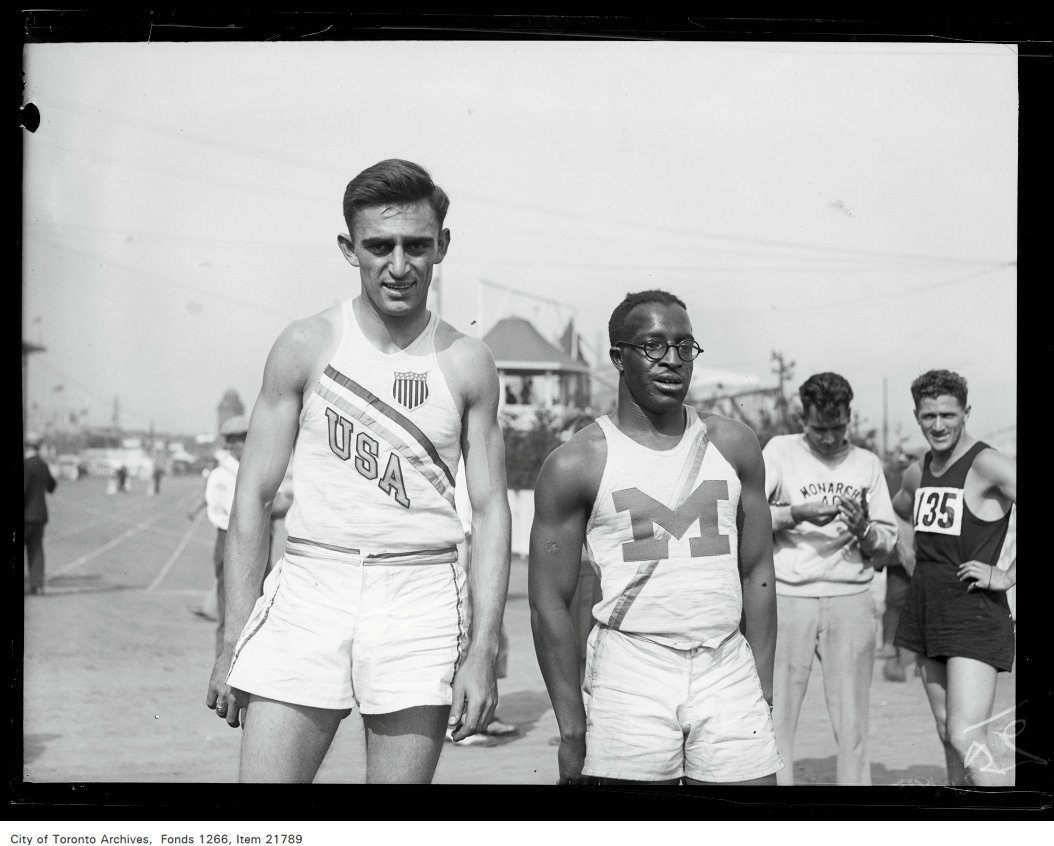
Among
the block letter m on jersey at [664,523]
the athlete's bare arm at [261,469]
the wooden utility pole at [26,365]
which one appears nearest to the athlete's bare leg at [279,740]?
the athlete's bare arm at [261,469]

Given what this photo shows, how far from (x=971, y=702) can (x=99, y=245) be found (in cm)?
357

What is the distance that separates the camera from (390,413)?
3822 mm

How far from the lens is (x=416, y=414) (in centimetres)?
383

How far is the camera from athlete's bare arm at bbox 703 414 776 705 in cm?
388

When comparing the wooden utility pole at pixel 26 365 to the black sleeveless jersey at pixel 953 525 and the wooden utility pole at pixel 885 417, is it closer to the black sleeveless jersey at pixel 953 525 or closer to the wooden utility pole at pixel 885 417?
the wooden utility pole at pixel 885 417

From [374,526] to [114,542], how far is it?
2381mm

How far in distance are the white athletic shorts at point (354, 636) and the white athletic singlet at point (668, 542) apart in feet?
1.66

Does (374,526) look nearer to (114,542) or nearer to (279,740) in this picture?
(279,740)

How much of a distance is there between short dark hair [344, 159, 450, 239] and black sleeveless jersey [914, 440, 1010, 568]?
7.15ft

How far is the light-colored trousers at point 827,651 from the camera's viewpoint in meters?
4.72

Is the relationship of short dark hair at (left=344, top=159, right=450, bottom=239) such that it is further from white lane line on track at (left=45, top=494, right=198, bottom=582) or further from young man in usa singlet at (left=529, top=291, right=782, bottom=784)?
white lane line on track at (left=45, top=494, right=198, bottom=582)

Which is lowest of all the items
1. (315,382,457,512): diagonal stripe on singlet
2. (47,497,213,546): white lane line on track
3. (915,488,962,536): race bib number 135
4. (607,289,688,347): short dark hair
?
(47,497,213,546): white lane line on track

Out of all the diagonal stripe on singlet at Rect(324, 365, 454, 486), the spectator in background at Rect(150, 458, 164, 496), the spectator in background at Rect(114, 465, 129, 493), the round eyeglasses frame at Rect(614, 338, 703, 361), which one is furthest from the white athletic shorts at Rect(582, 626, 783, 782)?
the spectator in background at Rect(114, 465, 129, 493)

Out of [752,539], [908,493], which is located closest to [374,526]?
[752,539]
